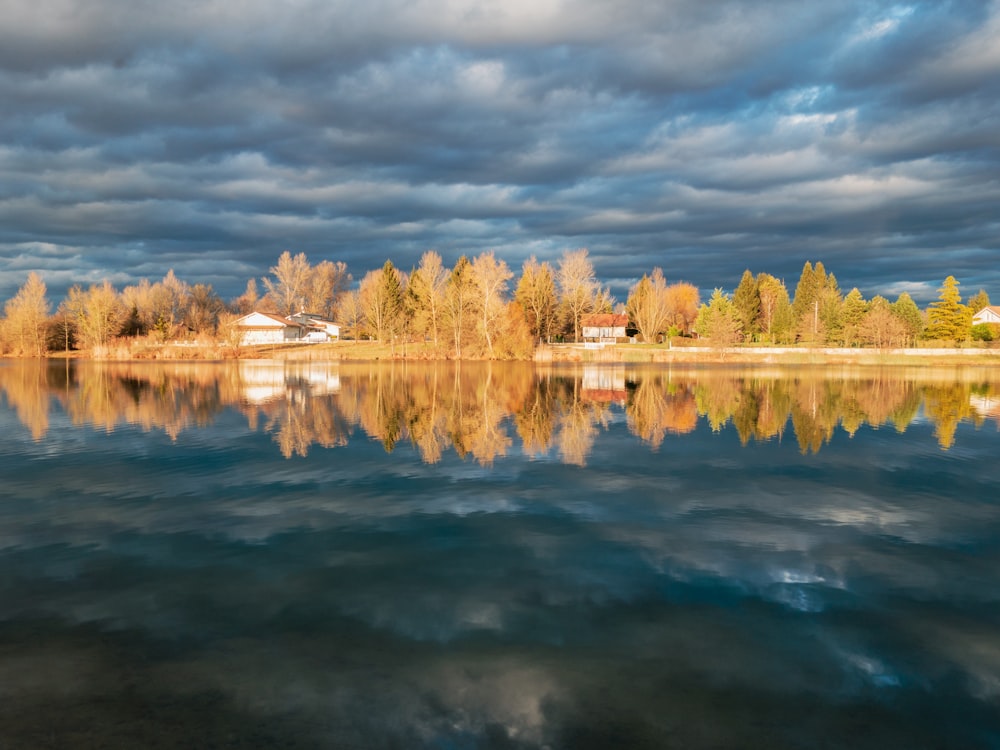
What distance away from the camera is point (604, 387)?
46.6 m

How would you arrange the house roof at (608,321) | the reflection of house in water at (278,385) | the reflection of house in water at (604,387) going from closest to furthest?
the reflection of house in water at (604,387)
the reflection of house in water at (278,385)
the house roof at (608,321)

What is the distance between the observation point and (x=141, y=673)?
285 inches

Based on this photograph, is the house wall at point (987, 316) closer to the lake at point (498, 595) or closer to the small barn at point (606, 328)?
the small barn at point (606, 328)

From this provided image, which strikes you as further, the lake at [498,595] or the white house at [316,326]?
the white house at [316,326]

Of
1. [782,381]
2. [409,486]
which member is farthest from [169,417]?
[782,381]

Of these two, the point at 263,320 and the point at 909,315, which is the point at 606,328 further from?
the point at 263,320

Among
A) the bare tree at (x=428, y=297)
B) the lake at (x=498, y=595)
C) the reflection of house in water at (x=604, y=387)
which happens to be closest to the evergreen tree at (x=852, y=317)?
the reflection of house in water at (x=604, y=387)

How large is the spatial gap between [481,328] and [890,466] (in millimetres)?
71499

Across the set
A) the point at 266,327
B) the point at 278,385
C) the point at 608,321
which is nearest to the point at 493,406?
the point at 278,385

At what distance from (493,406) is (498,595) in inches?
945

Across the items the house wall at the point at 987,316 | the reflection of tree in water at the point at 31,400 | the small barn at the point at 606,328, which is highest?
the house wall at the point at 987,316

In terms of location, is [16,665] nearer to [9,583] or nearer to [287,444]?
[9,583]

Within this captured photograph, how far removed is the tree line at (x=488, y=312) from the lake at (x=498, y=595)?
224 ft

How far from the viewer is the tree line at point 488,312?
91.0 metres
